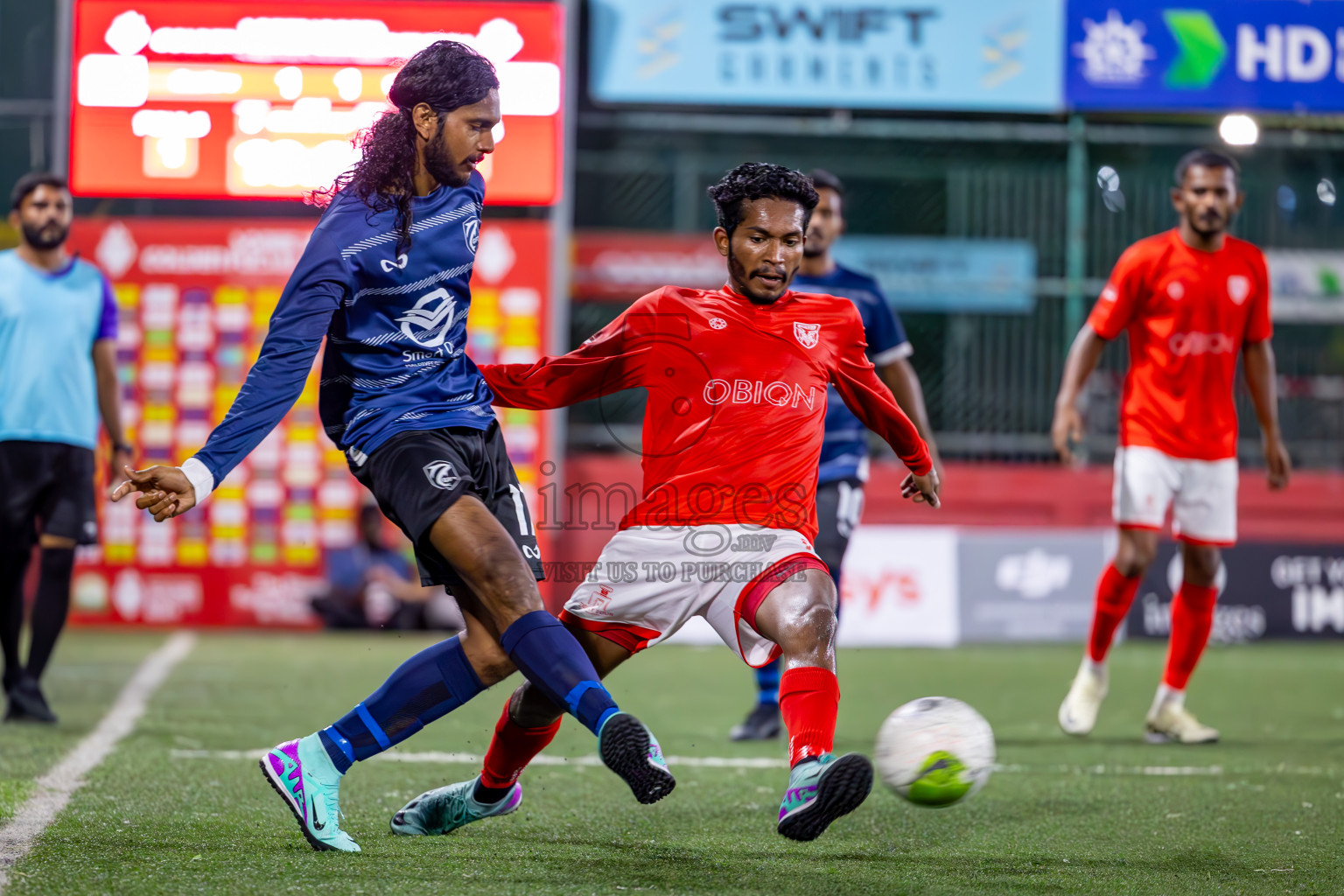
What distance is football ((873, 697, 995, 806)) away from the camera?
3.41 metres

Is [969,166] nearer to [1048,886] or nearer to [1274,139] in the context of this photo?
[1274,139]

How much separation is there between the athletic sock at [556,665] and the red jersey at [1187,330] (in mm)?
3390

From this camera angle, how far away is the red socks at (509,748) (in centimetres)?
370

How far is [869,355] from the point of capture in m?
5.99

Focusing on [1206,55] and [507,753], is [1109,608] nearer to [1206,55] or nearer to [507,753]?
[507,753]

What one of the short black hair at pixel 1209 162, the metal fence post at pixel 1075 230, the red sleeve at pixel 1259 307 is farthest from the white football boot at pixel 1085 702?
the metal fence post at pixel 1075 230

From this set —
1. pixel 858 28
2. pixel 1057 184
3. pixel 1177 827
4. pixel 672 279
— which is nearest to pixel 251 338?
pixel 672 279

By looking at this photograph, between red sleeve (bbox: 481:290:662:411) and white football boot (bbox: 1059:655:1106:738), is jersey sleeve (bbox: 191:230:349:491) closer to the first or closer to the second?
red sleeve (bbox: 481:290:662:411)

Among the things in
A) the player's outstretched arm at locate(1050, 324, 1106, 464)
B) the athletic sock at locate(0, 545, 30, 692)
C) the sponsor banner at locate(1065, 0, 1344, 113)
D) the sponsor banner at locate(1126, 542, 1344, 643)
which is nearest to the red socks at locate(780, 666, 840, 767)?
the player's outstretched arm at locate(1050, 324, 1106, 464)

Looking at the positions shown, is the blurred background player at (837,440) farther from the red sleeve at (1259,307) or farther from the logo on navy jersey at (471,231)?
the logo on navy jersey at (471,231)

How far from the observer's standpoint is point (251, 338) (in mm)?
10906

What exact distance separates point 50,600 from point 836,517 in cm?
330

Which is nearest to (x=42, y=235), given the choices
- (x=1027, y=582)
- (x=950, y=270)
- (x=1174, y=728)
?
(x=1174, y=728)

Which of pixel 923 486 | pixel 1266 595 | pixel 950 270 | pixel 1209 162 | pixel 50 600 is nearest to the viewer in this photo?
pixel 923 486
